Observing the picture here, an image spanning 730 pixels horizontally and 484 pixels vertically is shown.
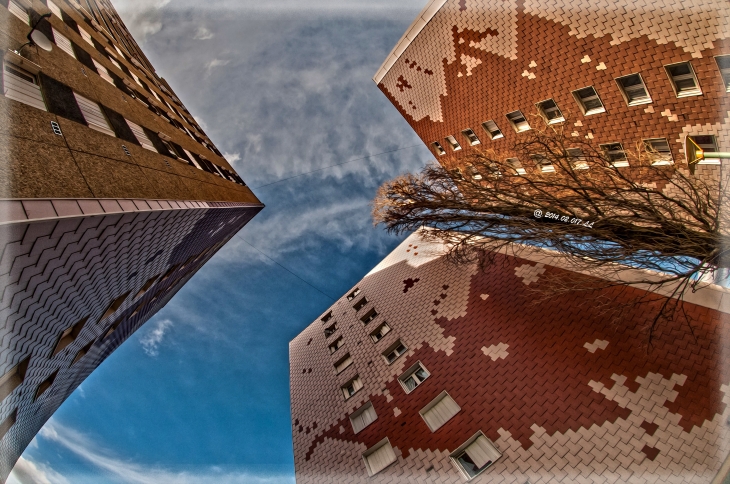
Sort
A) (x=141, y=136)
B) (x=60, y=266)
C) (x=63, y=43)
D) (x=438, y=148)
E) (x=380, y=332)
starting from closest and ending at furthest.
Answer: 1. (x=60, y=266)
2. (x=63, y=43)
3. (x=141, y=136)
4. (x=380, y=332)
5. (x=438, y=148)

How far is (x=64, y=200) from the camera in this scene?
4840mm

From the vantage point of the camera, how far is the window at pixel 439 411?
34.7 ft

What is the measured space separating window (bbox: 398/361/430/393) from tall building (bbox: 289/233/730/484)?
0.16ft

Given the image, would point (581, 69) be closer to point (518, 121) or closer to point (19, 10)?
point (518, 121)

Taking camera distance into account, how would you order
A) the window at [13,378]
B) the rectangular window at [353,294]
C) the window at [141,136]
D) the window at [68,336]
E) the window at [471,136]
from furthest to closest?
the rectangular window at [353,294]
the window at [471,136]
the window at [141,136]
the window at [68,336]
the window at [13,378]

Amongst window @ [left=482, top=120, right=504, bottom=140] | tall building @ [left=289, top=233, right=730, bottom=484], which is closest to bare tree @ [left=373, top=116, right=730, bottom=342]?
tall building @ [left=289, top=233, right=730, bottom=484]

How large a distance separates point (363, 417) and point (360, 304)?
726cm

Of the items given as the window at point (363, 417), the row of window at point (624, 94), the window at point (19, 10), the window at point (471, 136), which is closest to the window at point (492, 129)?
the row of window at point (624, 94)

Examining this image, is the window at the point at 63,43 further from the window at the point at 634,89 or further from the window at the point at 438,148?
the window at the point at 634,89

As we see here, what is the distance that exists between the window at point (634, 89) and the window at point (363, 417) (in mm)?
16865

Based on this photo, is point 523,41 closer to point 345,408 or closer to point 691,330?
point 691,330

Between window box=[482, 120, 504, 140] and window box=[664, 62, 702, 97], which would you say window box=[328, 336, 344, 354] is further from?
window box=[664, 62, 702, 97]

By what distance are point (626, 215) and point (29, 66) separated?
54.0ft

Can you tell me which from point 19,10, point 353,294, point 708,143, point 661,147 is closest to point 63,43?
point 19,10
